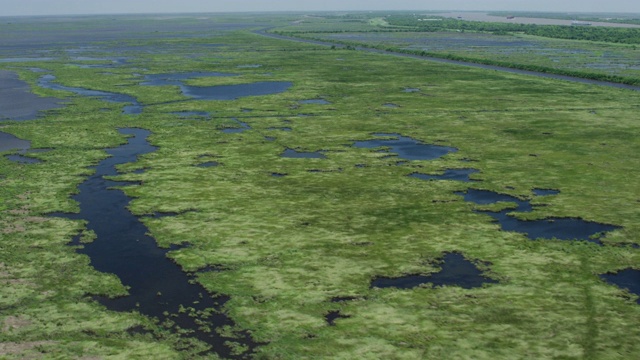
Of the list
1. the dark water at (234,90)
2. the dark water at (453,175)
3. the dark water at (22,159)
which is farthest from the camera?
the dark water at (234,90)

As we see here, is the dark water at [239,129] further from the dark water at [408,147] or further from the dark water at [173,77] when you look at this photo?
the dark water at [173,77]

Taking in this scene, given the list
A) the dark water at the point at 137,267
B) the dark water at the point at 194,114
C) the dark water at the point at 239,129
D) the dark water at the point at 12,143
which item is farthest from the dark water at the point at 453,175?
the dark water at the point at 12,143

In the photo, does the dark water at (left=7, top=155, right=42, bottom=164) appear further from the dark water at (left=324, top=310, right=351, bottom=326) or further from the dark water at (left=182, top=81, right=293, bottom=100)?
the dark water at (left=182, top=81, right=293, bottom=100)

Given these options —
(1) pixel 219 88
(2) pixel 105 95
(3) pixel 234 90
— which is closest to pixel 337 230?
(3) pixel 234 90

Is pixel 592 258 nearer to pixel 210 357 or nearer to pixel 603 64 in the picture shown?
pixel 210 357

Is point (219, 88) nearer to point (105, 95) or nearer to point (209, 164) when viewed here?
point (105, 95)
